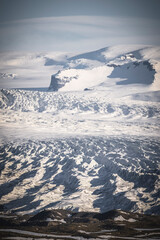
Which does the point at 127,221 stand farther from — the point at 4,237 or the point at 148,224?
the point at 4,237

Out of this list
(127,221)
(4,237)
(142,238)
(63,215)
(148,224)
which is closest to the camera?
(4,237)

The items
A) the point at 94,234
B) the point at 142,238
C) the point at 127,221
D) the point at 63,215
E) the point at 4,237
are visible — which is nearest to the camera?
the point at 4,237

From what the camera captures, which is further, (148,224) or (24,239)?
(148,224)

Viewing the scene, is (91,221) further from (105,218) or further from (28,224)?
(28,224)

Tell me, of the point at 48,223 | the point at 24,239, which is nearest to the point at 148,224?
the point at 48,223

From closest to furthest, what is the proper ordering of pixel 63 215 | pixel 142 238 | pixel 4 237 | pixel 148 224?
1. pixel 4 237
2. pixel 142 238
3. pixel 148 224
4. pixel 63 215

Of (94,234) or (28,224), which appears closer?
(94,234)

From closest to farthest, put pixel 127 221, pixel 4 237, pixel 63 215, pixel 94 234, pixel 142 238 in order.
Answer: pixel 4 237 < pixel 142 238 < pixel 94 234 < pixel 127 221 < pixel 63 215

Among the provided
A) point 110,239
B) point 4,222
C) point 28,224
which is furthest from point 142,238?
point 4,222
